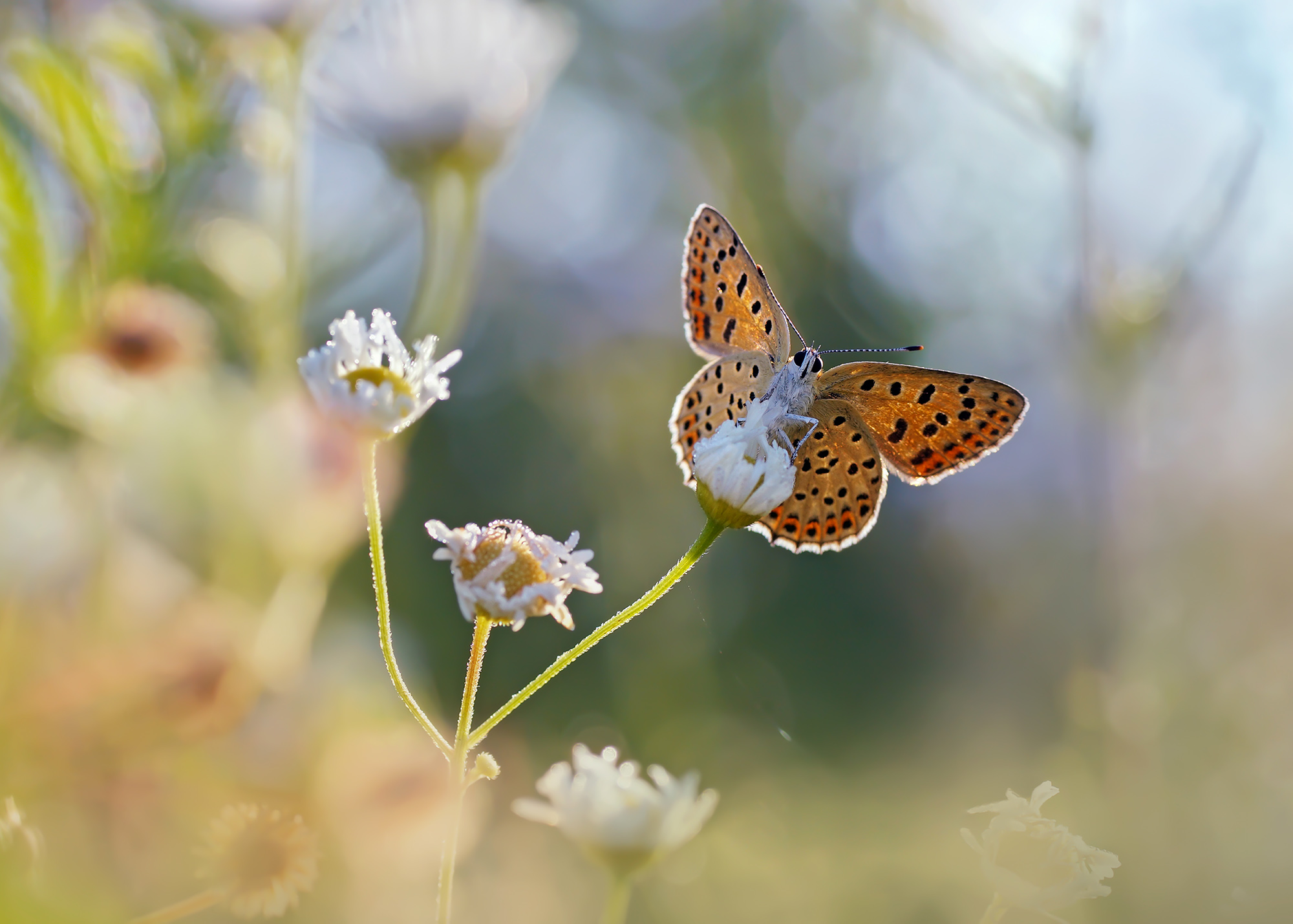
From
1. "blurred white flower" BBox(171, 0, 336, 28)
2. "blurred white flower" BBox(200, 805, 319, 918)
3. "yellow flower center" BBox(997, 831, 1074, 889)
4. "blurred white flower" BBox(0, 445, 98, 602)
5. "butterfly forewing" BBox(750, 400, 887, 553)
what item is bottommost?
"blurred white flower" BBox(0, 445, 98, 602)

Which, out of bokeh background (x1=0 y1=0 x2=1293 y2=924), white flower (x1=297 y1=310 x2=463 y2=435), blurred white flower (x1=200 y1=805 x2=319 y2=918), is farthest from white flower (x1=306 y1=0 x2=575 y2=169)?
blurred white flower (x1=200 y1=805 x2=319 y2=918)

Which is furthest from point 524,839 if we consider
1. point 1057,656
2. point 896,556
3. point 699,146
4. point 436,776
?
point 896,556

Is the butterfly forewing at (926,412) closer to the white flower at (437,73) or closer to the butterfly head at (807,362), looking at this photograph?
the butterfly head at (807,362)

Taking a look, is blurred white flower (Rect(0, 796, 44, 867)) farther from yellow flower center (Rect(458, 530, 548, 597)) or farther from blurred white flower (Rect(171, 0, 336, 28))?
blurred white flower (Rect(171, 0, 336, 28))

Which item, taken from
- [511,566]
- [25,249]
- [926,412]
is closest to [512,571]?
[511,566]

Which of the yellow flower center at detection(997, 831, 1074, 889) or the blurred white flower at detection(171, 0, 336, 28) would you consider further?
the blurred white flower at detection(171, 0, 336, 28)

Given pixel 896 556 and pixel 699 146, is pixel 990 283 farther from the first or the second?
pixel 896 556

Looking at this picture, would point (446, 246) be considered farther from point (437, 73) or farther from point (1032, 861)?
point (1032, 861)
